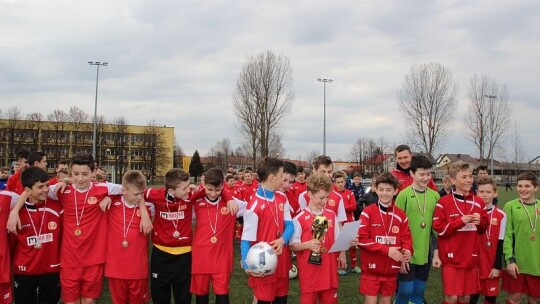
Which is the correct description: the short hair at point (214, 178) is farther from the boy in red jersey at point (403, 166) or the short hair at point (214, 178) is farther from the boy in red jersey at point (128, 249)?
the boy in red jersey at point (403, 166)

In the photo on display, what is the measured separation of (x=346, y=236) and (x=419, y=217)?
1278 mm

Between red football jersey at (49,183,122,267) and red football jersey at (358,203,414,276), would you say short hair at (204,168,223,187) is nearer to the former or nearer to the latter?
red football jersey at (49,183,122,267)

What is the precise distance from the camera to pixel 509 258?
5.30 meters

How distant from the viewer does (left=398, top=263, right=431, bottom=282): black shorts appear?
16.8 ft

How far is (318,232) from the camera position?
442cm

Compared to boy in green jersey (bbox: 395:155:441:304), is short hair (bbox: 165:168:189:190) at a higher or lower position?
higher

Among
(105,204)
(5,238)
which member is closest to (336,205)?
(105,204)

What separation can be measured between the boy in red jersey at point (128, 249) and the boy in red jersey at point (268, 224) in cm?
111

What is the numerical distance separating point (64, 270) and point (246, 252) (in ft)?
6.23

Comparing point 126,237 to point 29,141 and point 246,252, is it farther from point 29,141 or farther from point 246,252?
point 29,141

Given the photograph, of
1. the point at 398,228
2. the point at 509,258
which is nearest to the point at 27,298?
the point at 398,228

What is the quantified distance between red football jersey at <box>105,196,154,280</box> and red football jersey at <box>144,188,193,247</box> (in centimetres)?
13

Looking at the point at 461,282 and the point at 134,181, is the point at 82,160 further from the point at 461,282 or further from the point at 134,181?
the point at 461,282

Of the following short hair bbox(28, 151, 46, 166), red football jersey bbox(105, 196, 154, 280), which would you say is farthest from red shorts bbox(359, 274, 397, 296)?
short hair bbox(28, 151, 46, 166)
